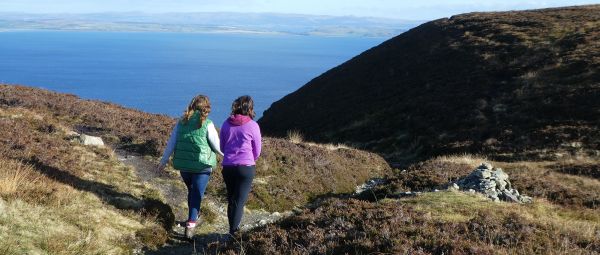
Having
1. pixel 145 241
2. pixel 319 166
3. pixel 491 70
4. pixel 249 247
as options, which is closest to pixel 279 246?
pixel 249 247

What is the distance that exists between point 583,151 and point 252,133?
69.0 ft

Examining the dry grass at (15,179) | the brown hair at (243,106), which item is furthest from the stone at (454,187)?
the dry grass at (15,179)

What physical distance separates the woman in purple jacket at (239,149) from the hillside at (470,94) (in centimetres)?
1979

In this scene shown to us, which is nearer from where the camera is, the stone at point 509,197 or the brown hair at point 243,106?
the brown hair at point 243,106

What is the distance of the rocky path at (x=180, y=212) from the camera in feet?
30.9

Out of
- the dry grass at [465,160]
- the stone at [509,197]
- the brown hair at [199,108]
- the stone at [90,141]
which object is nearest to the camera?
the brown hair at [199,108]

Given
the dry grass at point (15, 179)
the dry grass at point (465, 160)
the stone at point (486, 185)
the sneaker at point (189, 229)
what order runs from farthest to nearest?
the dry grass at point (465, 160) → the stone at point (486, 185) → the sneaker at point (189, 229) → the dry grass at point (15, 179)

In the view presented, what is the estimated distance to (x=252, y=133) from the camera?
355 inches

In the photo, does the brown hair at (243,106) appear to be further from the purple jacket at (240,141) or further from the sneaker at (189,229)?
the sneaker at (189,229)

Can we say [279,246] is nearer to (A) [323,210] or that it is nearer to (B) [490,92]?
(A) [323,210]

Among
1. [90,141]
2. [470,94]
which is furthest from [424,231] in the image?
[470,94]

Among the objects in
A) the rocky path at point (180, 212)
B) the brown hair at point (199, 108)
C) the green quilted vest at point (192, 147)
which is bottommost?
the rocky path at point (180, 212)

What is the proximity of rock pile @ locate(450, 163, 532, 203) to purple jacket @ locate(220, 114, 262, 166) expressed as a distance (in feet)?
19.1

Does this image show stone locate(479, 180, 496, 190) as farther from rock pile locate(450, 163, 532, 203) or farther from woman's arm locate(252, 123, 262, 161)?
woman's arm locate(252, 123, 262, 161)
